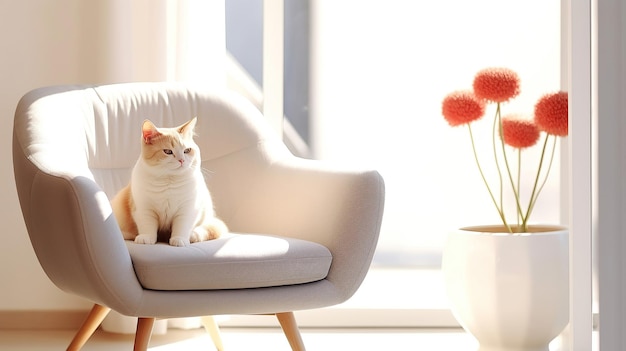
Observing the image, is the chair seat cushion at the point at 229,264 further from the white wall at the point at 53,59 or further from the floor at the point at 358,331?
the white wall at the point at 53,59

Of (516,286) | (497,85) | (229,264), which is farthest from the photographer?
(497,85)

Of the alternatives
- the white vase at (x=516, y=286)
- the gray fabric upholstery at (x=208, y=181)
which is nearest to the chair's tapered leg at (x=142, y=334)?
the gray fabric upholstery at (x=208, y=181)

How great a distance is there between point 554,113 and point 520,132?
13cm

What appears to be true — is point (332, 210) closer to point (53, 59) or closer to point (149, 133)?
point (149, 133)

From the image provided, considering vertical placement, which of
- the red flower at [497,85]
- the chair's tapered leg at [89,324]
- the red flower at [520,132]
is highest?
the red flower at [497,85]

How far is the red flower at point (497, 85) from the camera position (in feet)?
8.26

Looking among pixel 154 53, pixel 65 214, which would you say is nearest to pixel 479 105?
pixel 154 53

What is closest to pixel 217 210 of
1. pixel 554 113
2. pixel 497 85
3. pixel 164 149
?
pixel 164 149

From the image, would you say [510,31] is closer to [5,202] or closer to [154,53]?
[154,53]

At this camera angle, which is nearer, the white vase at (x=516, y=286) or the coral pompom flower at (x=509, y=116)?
the white vase at (x=516, y=286)

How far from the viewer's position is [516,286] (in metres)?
2.40

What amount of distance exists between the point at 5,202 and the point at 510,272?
183 centimetres

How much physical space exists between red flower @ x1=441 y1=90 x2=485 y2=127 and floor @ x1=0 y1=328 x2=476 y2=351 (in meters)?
0.77

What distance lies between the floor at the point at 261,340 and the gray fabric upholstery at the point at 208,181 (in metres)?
0.58
